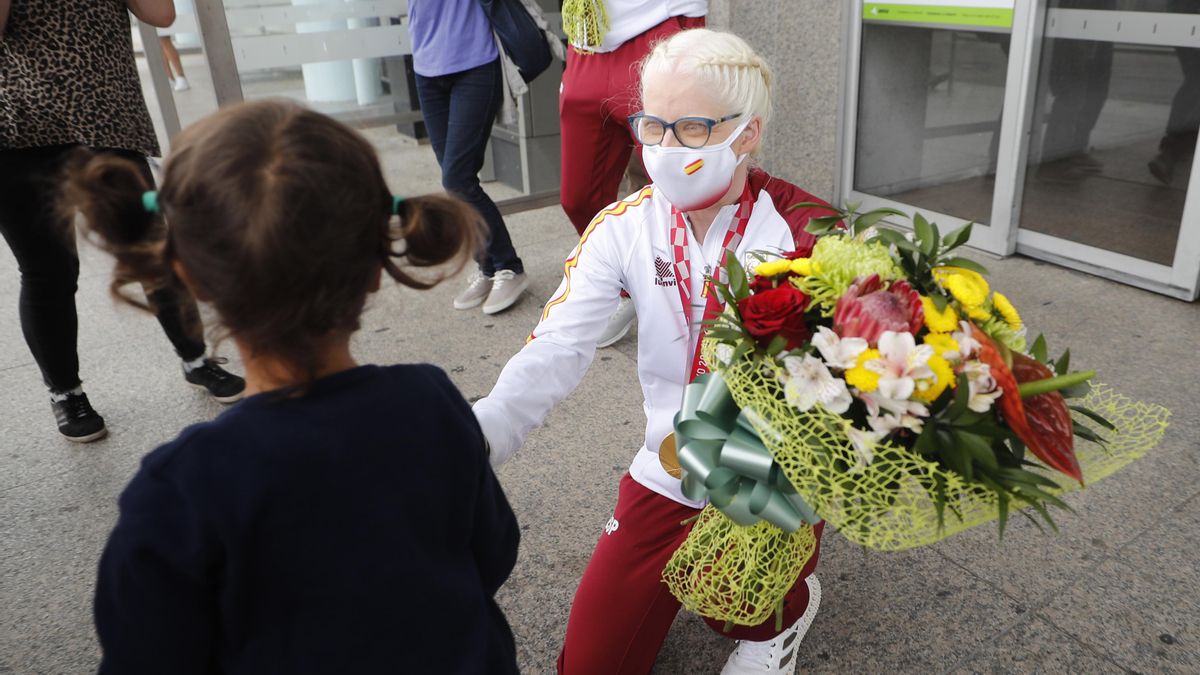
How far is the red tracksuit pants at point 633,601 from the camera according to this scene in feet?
6.93

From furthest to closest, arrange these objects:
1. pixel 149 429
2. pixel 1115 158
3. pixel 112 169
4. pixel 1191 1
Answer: pixel 1115 158 → pixel 1191 1 → pixel 149 429 → pixel 112 169

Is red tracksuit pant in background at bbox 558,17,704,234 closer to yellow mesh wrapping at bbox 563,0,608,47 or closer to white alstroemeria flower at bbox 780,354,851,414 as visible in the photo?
yellow mesh wrapping at bbox 563,0,608,47

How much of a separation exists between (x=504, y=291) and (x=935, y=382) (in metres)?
3.24

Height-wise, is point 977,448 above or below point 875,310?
below

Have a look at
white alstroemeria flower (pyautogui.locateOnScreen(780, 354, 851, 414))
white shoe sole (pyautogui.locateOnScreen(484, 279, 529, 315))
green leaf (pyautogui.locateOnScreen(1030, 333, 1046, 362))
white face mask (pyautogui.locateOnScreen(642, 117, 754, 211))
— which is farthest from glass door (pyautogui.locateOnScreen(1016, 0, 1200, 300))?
white alstroemeria flower (pyautogui.locateOnScreen(780, 354, 851, 414))

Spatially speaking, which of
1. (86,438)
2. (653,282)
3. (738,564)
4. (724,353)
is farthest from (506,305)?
(724,353)

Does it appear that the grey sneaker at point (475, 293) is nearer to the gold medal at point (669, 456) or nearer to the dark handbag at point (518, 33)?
the dark handbag at point (518, 33)

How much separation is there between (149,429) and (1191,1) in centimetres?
442

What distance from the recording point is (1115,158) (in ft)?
16.0

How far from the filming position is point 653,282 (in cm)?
217

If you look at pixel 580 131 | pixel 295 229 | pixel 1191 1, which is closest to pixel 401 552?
pixel 295 229

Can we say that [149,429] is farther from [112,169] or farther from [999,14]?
[999,14]

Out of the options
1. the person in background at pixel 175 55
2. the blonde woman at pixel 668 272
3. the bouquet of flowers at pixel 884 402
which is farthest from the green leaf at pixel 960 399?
the person in background at pixel 175 55

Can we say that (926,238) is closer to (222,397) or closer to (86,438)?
(222,397)
